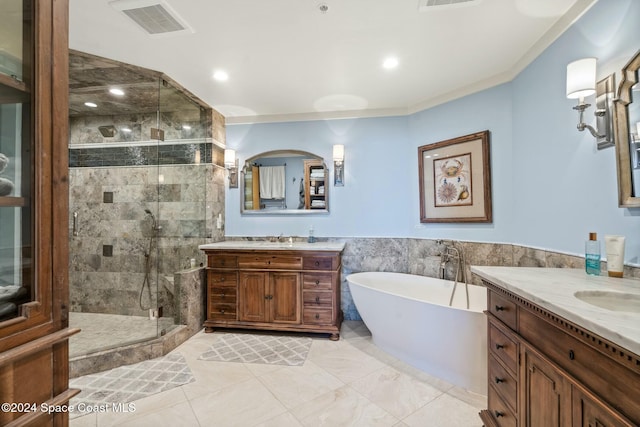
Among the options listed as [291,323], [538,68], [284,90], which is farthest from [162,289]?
[538,68]

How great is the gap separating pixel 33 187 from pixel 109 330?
274 centimetres

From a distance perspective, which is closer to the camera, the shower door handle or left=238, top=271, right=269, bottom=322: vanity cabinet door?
left=238, top=271, right=269, bottom=322: vanity cabinet door

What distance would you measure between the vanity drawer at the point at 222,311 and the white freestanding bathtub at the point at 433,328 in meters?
1.33

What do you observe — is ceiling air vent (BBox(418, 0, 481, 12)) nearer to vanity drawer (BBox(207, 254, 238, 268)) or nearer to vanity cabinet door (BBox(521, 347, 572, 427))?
vanity cabinet door (BBox(521, 347, 572, 427))

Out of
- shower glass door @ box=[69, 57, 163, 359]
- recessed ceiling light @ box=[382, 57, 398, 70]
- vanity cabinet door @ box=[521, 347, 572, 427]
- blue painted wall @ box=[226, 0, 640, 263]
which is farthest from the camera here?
shower glass door @ box=[69, 57, 163, 359]

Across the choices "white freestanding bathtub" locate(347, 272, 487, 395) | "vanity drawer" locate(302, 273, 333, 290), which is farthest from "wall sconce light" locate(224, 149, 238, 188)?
"white freestanding bathtub" locate(347, 272, 487, 395)

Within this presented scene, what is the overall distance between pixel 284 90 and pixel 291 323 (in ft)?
7.97

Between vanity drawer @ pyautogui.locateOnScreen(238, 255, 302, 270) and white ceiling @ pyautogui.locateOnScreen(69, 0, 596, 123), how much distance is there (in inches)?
68.8

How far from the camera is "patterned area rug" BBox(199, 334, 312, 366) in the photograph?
7.78 feet

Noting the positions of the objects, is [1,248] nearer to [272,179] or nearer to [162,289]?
[162,289]

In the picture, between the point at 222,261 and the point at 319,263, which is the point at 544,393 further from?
the point at 222,261

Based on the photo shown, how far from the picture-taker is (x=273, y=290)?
2.82 m

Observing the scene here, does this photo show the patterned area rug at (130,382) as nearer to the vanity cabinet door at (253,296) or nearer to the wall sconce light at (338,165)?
the vanity cabinet door at (253,296)

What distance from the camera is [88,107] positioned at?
3.08 meters
